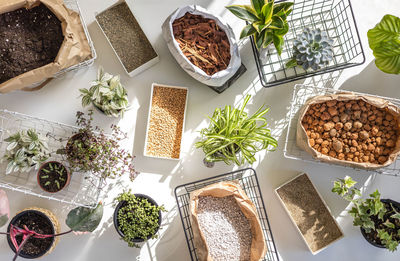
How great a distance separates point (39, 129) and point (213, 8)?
4.27 feet

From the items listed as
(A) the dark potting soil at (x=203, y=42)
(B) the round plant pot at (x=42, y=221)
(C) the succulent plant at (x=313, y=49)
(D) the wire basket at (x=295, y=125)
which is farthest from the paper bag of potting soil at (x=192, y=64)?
(B) the round plant pot at (x=42, y=221)

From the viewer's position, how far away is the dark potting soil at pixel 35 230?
6.56 ft

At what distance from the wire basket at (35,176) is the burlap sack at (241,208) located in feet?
2.08

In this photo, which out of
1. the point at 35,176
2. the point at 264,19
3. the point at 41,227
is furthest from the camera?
the point at 35,176

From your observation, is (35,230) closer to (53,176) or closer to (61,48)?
(53,176)

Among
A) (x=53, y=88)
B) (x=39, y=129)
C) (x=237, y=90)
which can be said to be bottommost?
(x=237, y=90)

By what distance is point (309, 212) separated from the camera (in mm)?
2121

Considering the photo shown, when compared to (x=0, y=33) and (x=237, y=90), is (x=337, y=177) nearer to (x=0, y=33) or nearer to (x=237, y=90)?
(x=237, y=90)

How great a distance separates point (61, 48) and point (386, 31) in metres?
1.70

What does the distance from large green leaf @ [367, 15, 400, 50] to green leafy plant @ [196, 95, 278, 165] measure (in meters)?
0.70

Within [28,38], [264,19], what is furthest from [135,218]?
[264,19]

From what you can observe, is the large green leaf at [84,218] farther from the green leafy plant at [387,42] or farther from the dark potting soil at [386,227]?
the green leafy plant at [387,42]

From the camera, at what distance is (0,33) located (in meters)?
1.91

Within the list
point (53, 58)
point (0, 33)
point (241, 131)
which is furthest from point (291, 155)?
point (0, 33)
